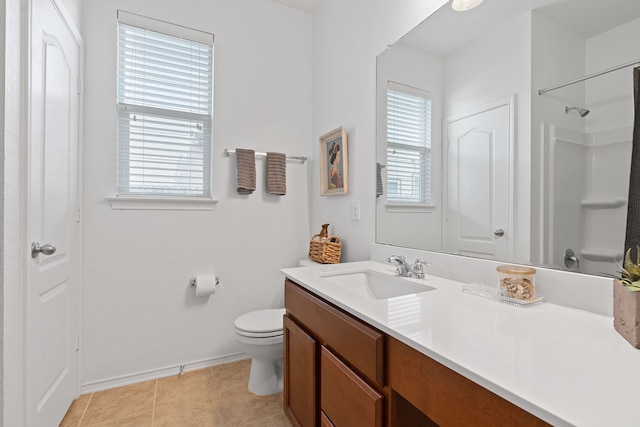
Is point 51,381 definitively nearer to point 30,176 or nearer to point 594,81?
point 30,176

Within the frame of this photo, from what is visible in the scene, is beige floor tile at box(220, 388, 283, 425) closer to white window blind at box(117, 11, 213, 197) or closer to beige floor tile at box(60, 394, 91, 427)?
beige floor tile at box(60, 394, 91, 427)

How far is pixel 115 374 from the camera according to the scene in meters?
1.99

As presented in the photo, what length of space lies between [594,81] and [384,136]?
970mm

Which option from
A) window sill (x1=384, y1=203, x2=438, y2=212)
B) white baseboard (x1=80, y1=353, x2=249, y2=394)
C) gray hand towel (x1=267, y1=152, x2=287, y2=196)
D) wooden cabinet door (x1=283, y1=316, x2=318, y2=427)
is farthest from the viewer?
gray hand towel (x1=267, y1=152, x2=287, y2=196)

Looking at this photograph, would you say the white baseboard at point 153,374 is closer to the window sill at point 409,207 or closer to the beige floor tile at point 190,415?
the beige floor tile at point 190,415

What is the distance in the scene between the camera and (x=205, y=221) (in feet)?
7.36

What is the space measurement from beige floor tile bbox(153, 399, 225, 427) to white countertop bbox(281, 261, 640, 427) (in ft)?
3.85

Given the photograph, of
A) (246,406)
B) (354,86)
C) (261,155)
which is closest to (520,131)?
(354,86)

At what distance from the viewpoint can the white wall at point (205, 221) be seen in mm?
1948

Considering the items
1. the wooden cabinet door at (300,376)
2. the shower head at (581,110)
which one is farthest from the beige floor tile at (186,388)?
the shower head at (581,110)

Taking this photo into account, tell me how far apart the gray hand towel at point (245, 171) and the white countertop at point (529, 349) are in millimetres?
1390

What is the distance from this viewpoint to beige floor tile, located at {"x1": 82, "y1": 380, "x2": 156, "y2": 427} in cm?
169

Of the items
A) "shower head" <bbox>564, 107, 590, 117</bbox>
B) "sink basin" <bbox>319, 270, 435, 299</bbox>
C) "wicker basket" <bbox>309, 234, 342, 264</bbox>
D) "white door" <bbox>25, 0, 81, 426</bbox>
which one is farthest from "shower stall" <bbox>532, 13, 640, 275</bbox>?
"white door" <bbox>25, 0, 81, 426</bbox>

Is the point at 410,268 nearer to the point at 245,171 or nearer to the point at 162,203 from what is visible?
the point at 245,171
